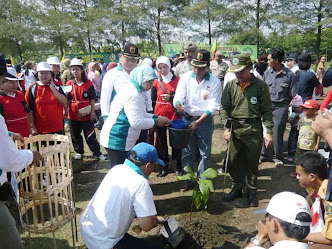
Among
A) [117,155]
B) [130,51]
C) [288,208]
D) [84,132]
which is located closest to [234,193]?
[117,155]

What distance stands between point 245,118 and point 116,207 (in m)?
2.18

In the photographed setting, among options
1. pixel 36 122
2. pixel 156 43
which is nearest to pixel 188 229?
pixel 36 122

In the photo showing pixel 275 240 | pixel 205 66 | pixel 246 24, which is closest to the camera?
pixel 275 240

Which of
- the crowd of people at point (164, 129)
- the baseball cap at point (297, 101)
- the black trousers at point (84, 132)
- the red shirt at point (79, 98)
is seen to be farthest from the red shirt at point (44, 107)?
the baseball cap at point (297, 101)

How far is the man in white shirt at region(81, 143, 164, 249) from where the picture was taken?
7.26 feet

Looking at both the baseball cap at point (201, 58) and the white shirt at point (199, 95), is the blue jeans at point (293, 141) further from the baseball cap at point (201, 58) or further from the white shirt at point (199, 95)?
the baseball cap at point (201, 58)

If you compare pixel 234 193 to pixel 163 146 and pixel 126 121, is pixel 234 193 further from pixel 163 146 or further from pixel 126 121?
pixel 126 121

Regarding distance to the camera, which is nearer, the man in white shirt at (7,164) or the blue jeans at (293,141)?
the man in white shirt at (7,164)

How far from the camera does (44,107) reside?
4.45 metres

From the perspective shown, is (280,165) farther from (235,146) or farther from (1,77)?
(1,77)

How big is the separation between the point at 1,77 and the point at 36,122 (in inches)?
100

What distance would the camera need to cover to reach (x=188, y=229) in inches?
127

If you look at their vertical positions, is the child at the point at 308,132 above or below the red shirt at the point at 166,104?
below

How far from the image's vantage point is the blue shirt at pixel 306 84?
5.52 meters
